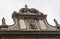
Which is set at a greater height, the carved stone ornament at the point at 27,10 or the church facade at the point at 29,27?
the carved stone ornament at the point at 27,10

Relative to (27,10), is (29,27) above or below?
below

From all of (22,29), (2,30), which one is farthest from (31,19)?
(2,30)

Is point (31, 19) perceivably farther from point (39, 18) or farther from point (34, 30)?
point (34, 30)

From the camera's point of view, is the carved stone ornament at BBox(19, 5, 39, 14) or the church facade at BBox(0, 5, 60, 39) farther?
the carved stone ornament at BBox(19, 5, 39, 14)

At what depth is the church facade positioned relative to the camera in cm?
1825

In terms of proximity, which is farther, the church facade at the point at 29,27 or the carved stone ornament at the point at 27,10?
the carved stone ornament at the point at 27,10

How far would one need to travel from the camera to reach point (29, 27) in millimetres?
20484

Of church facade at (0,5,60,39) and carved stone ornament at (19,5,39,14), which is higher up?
carved stone ornament at (19,5,39,14)

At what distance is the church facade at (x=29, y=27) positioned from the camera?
18250 mm

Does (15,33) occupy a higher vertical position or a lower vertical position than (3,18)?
lower

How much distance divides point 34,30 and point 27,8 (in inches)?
205

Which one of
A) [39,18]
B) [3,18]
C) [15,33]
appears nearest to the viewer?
[15,33]

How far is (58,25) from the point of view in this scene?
2092cm

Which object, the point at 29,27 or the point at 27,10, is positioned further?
the point at 27,10
